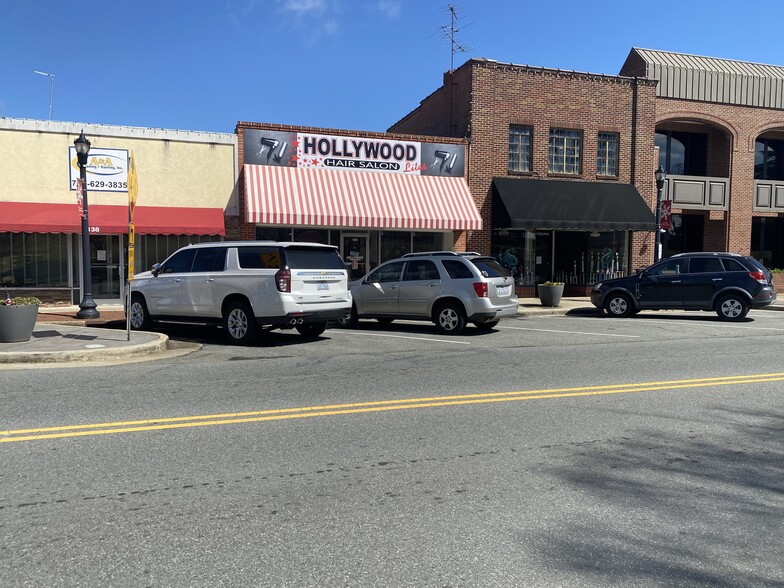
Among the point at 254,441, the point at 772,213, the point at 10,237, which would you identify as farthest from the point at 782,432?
the point at 772,213

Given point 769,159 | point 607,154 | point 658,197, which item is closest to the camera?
point 658,197

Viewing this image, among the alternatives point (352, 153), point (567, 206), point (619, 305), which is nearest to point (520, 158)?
point (567, 206)

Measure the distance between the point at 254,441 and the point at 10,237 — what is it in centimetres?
1541

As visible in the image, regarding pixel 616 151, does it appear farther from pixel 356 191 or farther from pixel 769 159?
pixel 356 191

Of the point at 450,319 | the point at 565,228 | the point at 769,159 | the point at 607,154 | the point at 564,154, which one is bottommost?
the point at 450,319

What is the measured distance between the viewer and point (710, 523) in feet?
12.2

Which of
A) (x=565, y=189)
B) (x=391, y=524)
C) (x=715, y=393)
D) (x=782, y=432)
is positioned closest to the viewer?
(x=391, y=524)

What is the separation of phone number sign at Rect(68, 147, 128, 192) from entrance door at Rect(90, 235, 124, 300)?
1.45 m

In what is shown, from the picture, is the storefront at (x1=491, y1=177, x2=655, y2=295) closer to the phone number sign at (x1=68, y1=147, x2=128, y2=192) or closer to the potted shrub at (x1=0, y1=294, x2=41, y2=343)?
the phone number sign at (x1=68, y1=147, x2=128, y2=192)

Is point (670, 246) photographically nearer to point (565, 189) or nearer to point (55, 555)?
point (565, 189)

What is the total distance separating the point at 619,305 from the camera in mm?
16766

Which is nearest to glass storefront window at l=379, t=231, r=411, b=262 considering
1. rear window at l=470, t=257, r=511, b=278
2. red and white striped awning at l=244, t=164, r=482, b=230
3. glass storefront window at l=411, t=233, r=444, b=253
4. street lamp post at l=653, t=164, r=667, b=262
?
glass storefront window at l=411, t=233, r=444, b=253

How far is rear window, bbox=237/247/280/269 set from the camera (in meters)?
10.9

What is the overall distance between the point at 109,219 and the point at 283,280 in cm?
915
